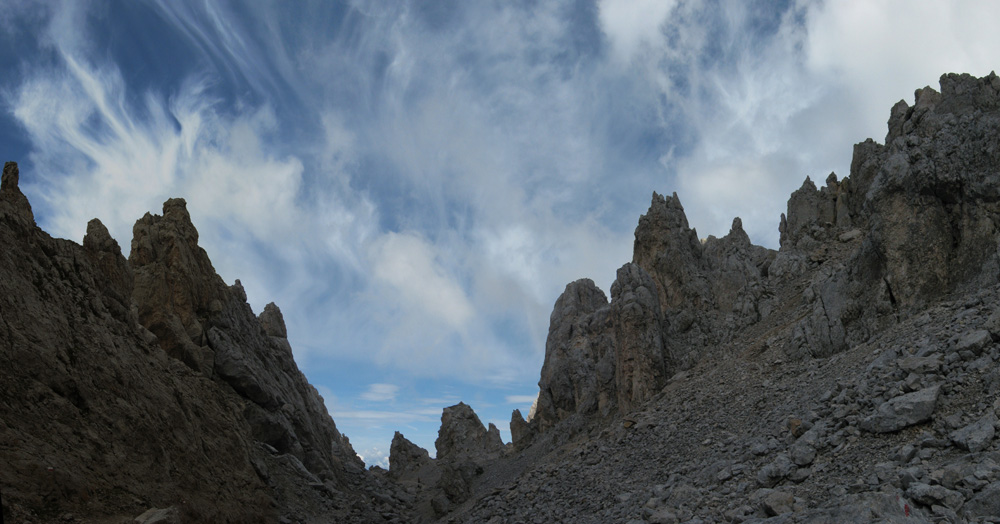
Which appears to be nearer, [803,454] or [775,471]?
[803,454]

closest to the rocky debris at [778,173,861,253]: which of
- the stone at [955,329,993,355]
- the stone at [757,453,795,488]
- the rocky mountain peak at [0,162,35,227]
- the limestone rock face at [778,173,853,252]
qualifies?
the limestone rock face at [778,173,853,252]

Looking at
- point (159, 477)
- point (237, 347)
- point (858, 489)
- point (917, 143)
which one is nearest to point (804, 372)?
point (917, 143)

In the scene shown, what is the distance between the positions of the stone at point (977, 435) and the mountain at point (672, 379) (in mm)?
47

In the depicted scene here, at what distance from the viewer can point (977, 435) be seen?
1251 centimetres

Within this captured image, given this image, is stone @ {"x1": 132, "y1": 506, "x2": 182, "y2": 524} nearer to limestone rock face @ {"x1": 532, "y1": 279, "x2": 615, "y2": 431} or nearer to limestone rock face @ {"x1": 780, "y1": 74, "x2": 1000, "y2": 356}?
limestone rock face @ {"x1": 780, "y1": 74, "x2": 1000, "y2": 356}

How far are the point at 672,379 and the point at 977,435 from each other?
26.6 meters

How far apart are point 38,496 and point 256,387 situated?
26.1 meters

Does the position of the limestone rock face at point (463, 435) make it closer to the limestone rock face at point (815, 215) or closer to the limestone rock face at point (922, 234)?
the limestone rock face at point (815, 215)

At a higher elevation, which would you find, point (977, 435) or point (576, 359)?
point (576, 359)

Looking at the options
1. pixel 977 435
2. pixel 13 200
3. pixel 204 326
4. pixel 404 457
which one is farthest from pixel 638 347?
pixel 404 457

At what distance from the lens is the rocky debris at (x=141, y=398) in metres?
17.8

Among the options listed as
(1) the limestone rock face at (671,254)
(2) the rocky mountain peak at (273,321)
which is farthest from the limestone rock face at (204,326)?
(1) the limestone rock face at (671,254)

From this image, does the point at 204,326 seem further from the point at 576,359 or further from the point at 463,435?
the point at 463,435

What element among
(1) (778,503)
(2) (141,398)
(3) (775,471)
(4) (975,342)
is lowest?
(1) (778,503)
